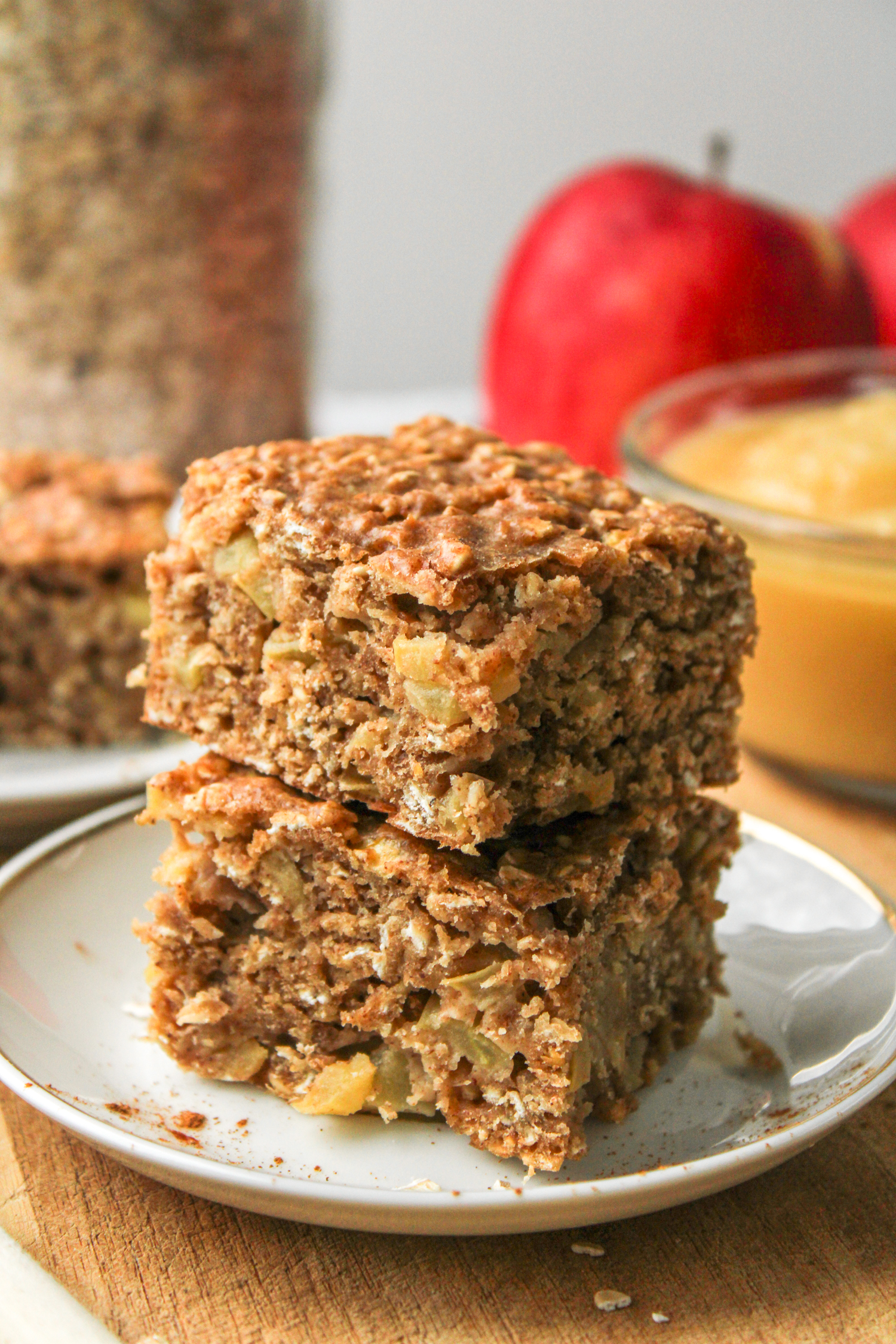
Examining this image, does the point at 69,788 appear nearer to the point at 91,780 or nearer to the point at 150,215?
the point at 91,780

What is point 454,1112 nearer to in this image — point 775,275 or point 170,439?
point 170,439

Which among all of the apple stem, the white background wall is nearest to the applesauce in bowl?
the apple stem

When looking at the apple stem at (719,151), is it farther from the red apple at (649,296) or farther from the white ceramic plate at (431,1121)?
the white ceramic plate at (431,1121)

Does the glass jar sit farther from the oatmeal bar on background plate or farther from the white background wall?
the white background wall

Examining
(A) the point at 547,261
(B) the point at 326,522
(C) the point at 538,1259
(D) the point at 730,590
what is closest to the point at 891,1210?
(C) the point at 538,1259

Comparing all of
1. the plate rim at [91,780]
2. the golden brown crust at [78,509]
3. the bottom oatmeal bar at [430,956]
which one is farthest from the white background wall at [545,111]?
the bottom oatmeal bar at [430,956]

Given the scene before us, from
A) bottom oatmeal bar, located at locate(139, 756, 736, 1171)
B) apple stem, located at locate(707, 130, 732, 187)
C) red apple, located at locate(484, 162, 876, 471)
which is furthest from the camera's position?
apple stem, located at locate(707, 130, 732, 187)
